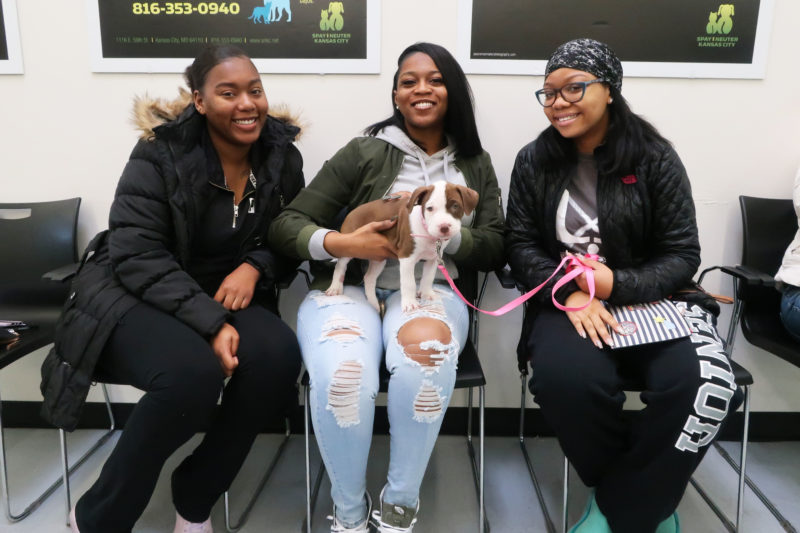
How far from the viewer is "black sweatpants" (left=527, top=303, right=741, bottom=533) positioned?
133cm

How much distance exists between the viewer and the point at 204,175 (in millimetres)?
1623

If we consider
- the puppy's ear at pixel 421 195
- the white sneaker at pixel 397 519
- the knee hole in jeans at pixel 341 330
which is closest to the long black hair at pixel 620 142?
the puppy's ear at pixel 421 195

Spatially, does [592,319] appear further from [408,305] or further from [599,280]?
[408,305]

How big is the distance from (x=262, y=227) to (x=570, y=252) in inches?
40.0

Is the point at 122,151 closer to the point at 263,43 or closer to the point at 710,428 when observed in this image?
the point at 263,43

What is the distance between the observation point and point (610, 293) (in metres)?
1.53

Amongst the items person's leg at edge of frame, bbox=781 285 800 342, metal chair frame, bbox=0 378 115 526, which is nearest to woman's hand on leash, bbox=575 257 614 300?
person's leg at edge of frame, bbox=781 285 800 342

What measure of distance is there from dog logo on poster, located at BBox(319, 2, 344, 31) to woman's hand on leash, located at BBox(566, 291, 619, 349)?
132cm

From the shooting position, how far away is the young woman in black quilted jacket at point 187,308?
139 cm

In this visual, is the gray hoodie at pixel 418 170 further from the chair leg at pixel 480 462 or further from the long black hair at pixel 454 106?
the chair leg at pixel 480 462

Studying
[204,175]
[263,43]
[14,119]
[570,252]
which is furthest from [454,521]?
[14,119]

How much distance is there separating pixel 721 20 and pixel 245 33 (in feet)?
5.87

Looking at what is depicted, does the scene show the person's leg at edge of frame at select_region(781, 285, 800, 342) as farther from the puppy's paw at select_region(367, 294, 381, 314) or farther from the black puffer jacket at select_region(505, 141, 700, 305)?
the puppy's paw at select_region(367, 294, 381, 314)

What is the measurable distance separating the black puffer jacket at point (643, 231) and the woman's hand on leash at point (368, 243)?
18.0 inches
